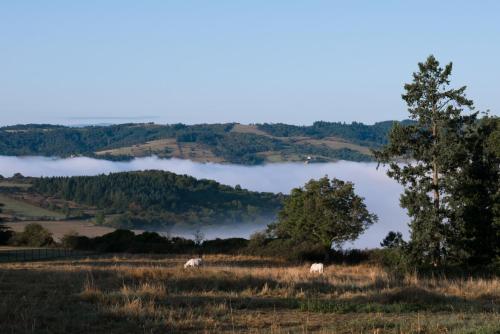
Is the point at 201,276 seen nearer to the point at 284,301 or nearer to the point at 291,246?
the point at 284,301

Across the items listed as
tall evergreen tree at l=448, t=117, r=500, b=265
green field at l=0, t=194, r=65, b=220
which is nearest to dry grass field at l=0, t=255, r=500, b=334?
tall evergreen tree at l=448, t=117, r=500, b=265

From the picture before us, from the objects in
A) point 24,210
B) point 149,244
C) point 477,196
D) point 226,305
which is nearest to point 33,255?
point 149,244

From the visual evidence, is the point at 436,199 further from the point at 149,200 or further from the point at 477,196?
the point at 149,200

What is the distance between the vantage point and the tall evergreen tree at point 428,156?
1321 inches

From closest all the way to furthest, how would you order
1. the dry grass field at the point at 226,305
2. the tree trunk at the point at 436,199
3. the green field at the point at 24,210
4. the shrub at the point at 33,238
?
the dry grass field at the point at 226,305, the tree trunk at the point at 436,199, the shrub at the point at 33,238, the green field at the point at 24,210

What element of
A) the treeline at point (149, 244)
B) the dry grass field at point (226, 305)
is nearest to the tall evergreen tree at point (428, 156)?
the dry grass field at point (226, 305)

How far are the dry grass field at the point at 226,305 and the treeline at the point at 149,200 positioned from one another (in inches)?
5994

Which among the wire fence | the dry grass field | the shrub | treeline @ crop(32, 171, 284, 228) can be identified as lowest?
treeline @ crop(32, 171, 284, 228)

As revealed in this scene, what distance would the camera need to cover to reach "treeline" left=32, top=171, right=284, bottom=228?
180 m

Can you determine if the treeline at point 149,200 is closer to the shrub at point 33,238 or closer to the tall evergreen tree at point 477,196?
the shrub at point 33,238

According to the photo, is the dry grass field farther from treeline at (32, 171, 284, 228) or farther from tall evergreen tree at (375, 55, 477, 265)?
treeline at (32, 171, 284, 228)

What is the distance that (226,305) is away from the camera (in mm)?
14844

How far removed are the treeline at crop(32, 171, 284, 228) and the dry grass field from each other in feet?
500

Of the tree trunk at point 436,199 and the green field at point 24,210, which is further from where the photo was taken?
the green field at point 24,210
